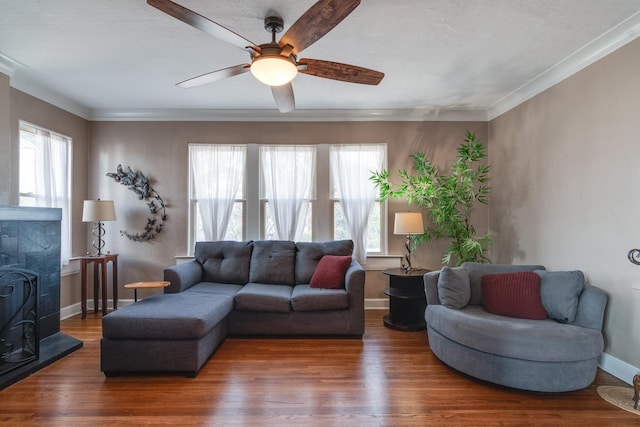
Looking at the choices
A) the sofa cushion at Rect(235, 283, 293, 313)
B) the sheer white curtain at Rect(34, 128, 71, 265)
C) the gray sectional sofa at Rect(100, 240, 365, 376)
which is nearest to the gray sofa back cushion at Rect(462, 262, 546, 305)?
the gray sectional sofa at Rect(100, 240, 365, 376)

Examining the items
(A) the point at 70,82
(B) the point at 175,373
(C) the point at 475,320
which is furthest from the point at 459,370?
(A) the point at 70,82

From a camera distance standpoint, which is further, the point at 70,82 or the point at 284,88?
the point at 70,82

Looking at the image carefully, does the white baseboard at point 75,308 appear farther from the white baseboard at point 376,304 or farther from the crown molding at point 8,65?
the white baseboard at point 376,304

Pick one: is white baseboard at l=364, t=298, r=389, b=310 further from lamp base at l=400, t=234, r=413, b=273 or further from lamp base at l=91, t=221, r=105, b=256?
lamp base at l=91, t=221, r=105, b=256

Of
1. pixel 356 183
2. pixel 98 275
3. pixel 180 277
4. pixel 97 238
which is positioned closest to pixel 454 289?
pixel 356 183

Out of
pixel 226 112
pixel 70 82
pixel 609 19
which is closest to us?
pixel 609 19

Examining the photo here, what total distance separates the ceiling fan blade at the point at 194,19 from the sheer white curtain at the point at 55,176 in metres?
3.07

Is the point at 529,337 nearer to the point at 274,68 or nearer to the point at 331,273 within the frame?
the point at 331,273

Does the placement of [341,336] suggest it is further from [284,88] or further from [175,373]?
[284,88]

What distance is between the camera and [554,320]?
2570 mm

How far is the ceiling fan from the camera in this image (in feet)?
5.37

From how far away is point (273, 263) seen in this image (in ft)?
12.7

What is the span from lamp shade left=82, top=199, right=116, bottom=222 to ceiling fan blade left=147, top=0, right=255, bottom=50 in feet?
9.93

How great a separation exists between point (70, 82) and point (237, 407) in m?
3.69
